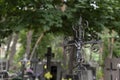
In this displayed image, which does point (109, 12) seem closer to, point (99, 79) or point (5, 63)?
point (99, 79)

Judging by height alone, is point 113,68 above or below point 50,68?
above

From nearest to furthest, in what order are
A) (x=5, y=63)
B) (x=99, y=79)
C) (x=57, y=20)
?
1. (x=57, y=20)
2. (x=99, y=79)
3. (x=5, y=63)

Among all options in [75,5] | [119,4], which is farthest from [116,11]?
[75,5]

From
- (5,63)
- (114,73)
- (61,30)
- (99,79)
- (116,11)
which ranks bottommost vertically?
(5,63)

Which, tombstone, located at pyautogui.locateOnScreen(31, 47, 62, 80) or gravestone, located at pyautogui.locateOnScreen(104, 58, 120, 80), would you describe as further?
tombstone, located at pyautogui.locateOnScreen(31, 47, 62, 80)

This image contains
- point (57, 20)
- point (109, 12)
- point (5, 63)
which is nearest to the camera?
point (57, 20)

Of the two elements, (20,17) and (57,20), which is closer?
(57,20)

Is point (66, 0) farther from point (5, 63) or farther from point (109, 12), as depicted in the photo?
point (5, 63)

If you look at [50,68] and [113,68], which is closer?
[113,68]

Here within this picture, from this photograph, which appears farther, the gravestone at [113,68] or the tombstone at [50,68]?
the tombstone at [50,68]

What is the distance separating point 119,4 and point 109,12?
0.51m

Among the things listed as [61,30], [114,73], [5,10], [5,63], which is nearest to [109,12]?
[61,30]

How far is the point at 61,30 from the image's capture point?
8.81 meters

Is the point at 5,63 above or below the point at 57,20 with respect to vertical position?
below
